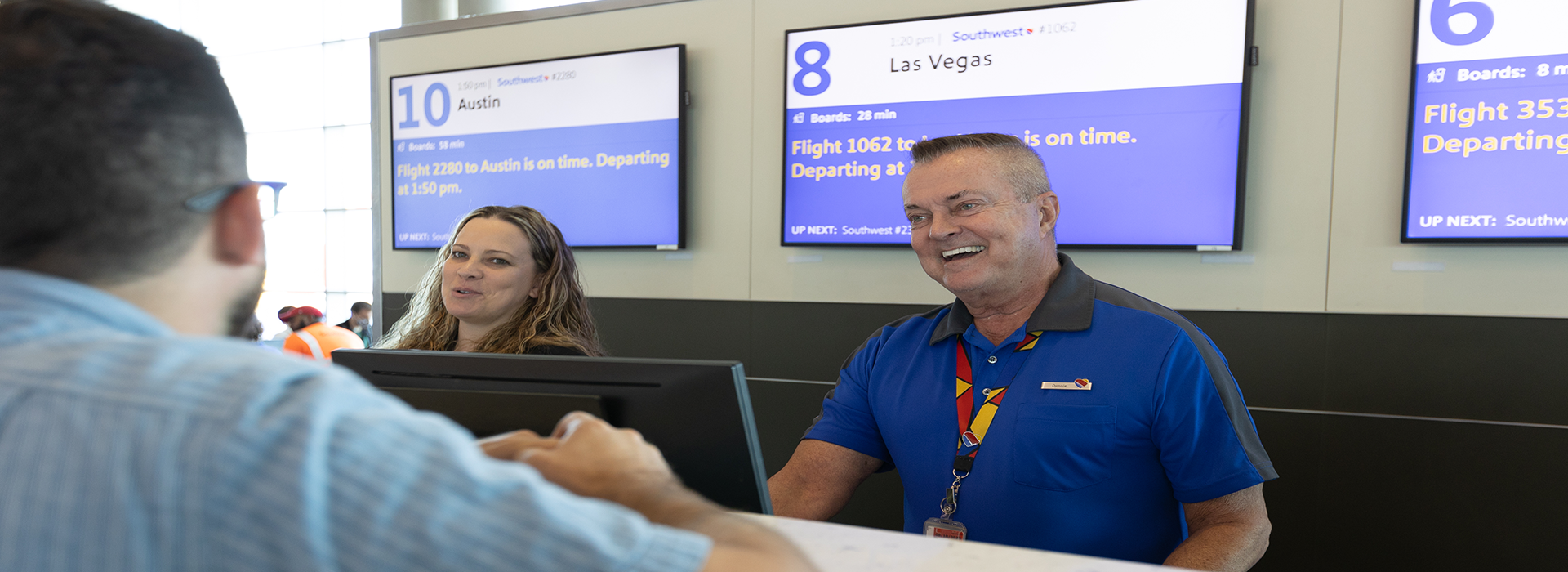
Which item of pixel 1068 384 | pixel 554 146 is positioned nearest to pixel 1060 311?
pixel 1068 384

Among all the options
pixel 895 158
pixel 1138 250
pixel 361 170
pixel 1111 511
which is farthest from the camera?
pixel 361 170

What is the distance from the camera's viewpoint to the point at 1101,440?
155 cm

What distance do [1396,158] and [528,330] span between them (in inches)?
89.4

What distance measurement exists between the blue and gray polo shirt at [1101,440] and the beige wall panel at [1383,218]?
40.1 inches

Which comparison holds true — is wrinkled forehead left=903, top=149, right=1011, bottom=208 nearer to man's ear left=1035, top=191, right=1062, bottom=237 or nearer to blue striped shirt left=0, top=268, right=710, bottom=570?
man's ear left=1035, top=191, right=1062, bottom=237

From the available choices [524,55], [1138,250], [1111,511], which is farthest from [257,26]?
[1111,511]

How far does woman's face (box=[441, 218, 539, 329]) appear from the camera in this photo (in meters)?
2.13

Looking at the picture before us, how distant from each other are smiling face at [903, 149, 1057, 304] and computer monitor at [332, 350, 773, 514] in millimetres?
851

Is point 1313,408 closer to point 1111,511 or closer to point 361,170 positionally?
point 1111,511

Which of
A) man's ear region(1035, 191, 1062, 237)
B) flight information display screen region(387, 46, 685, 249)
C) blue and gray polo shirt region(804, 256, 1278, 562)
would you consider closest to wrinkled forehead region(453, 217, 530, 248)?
flight information display screen region(387, 46, 685, 249)

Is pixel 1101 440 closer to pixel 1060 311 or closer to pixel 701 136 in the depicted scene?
pixel 1060 311

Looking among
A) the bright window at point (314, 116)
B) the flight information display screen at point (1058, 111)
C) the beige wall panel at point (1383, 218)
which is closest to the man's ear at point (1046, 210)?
the flight information display screen at point (1058, 111)

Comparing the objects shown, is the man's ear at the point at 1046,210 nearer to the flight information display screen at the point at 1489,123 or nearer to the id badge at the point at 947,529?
the id badge at the point at 947,529

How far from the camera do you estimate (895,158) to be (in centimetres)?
271
